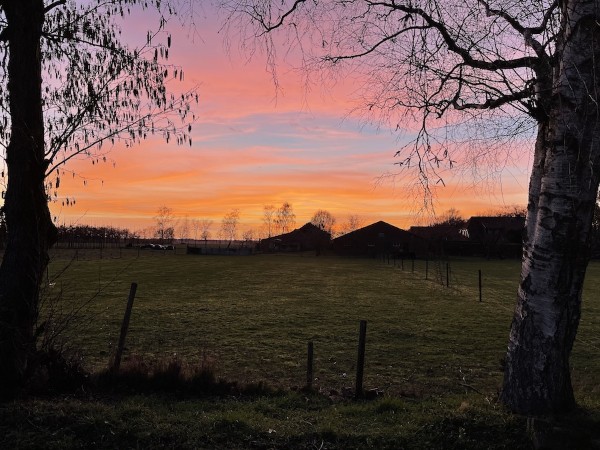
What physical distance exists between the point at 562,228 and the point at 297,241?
357ft

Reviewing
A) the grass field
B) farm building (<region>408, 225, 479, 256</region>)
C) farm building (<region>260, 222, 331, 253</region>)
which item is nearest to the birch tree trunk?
the grass field

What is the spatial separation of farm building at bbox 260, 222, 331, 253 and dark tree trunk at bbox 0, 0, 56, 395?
3961 inches

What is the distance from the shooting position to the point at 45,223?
627 cm

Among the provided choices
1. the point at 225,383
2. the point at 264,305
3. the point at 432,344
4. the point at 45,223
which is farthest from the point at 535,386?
the point at 264,305

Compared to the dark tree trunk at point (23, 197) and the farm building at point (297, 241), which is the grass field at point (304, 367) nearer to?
the dark tree trunk at point (23, 197)

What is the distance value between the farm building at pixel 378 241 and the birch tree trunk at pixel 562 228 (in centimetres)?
8357

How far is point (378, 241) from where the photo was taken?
294ft

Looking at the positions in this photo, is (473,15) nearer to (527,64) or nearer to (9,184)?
(527,64)

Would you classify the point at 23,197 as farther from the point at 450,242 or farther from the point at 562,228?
the point at 450,242

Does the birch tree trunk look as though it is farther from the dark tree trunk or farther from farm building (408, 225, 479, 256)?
farm building (408, 225, 479, 256)

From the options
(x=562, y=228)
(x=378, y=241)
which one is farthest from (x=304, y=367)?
(x=378, y=241)

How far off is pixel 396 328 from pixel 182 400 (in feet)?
34.2

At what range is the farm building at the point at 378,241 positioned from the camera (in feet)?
292

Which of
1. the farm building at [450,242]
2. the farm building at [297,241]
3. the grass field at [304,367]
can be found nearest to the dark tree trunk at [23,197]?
the grass field at [304,367]
